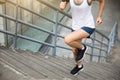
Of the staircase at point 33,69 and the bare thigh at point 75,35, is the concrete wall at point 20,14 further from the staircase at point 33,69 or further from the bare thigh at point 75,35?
the bare thigh at point 75,35

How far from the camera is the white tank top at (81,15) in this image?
14.7 ft

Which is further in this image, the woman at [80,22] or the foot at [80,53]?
the foot at [80,53]

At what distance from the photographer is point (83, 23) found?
4.59m

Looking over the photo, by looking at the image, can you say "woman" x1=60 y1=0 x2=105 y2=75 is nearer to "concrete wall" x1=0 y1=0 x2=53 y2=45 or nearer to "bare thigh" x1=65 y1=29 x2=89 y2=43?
"bare thigh" x1=65 y1=29 x2=89 y2=43

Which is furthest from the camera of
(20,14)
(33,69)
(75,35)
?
(20,14)

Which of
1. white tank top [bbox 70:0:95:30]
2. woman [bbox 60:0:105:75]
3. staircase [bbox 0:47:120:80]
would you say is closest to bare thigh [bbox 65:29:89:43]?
woman [bbox 60:0:105:75]

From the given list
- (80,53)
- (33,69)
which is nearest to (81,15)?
(80,53)

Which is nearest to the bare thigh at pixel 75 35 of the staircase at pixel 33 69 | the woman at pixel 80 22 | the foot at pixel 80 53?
the woman at pixel 80 22

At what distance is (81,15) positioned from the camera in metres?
4.56

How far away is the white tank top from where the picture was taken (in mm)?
4482

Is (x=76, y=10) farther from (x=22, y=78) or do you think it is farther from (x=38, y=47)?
(x=38, y=47)

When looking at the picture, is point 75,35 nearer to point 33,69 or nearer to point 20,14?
point 33,69

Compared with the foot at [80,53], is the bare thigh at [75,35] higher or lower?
higher

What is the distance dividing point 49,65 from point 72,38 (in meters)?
0.72
